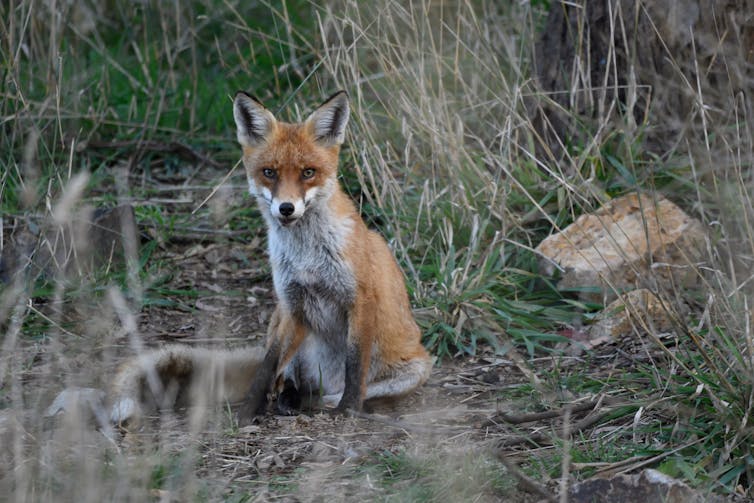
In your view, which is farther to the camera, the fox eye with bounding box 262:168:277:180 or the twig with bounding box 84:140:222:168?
the twig with bounding box 84:140:222:168

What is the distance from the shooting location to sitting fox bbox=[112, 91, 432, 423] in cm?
408

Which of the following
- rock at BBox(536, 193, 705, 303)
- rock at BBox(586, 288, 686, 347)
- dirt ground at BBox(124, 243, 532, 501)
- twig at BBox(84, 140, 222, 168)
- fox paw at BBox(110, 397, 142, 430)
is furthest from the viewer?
twig at BBox(84, 140, 222, 168)

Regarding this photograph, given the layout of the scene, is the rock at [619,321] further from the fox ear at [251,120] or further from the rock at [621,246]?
the fox ear at [251,120]

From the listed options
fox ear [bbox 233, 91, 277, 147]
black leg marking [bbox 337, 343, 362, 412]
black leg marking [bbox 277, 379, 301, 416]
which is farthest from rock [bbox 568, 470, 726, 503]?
fox ear [bbox 233, 91, 277, 147]

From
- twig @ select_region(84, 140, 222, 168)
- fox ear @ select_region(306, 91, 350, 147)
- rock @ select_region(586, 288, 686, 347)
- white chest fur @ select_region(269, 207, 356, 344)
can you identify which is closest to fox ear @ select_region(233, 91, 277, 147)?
fox ear @ select_region(306, 91, 350, 147)

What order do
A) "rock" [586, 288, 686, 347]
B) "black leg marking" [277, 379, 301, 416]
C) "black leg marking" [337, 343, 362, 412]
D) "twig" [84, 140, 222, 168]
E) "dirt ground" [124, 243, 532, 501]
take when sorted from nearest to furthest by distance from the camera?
"dirt ground" [124, 243, 532, 501] < "black leg marking" [337, 343, 362, 412] < "black leg marking" [277, 379, 301, 416] < "rock" [586, 288, 686, 347] < "twig" [84, 140, 222, 168]

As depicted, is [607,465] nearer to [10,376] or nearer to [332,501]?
[332,501]

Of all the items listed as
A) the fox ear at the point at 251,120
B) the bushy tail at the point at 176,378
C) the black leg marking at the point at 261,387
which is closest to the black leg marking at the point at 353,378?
the black leg marking at the point at 261,387

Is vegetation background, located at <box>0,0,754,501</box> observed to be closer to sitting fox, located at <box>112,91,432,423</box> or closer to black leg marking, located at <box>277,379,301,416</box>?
sitting fox, located at <box>112,91,432,423</box>

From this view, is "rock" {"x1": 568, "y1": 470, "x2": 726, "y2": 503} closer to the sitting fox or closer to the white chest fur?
the sitting fox

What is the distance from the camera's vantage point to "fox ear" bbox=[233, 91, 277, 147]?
4.18 metres

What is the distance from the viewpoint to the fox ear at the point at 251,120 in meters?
4.18

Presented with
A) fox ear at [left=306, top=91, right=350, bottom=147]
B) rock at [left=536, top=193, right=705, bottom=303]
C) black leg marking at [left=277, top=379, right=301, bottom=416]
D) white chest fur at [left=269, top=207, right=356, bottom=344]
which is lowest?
black leg marking at [left=277, top=379, right=301, bottom=416]

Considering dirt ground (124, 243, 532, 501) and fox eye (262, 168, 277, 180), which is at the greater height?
fox eye (262, 168, 277, 180)
